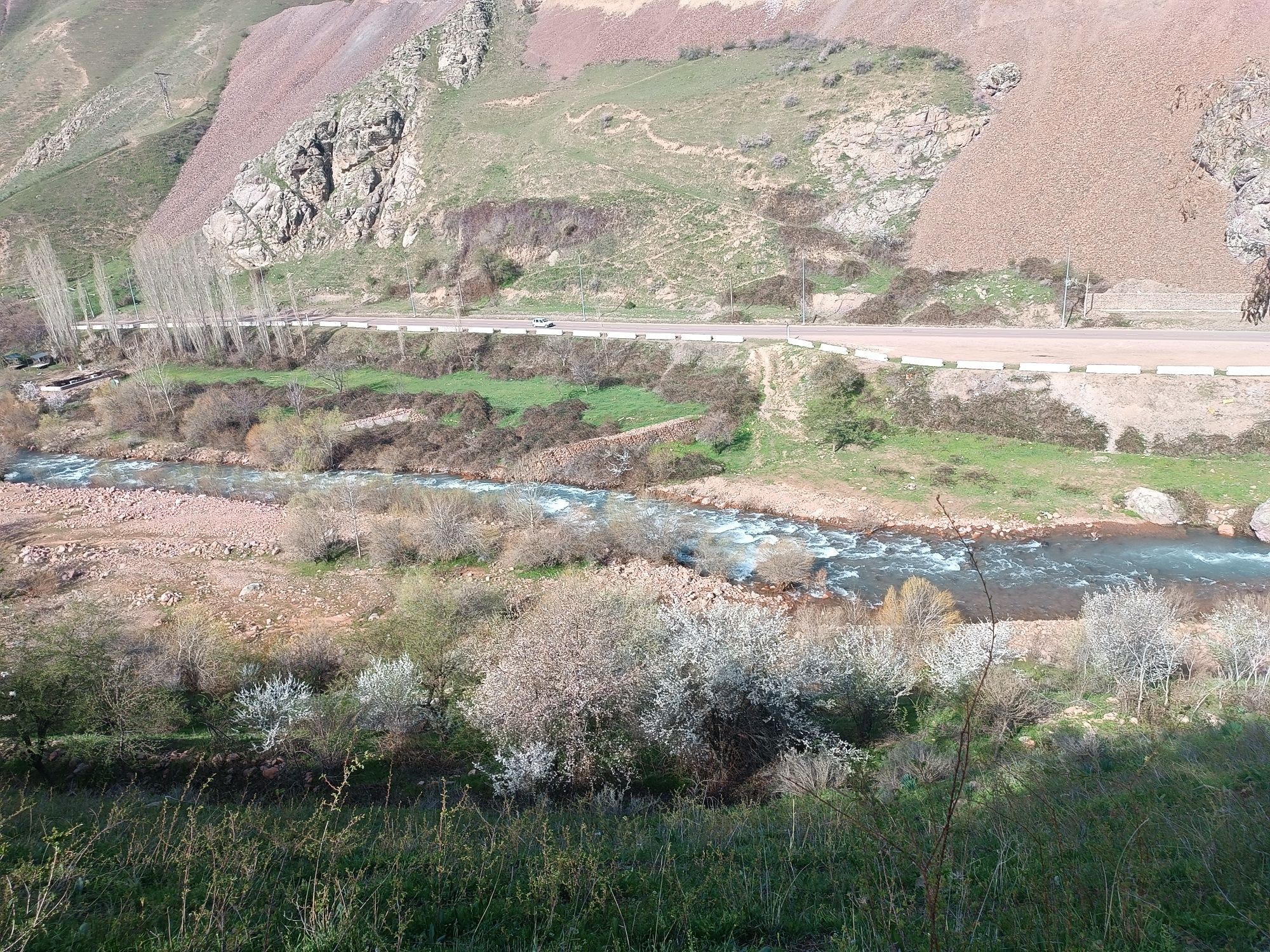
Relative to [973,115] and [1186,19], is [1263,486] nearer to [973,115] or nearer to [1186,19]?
[973,115]

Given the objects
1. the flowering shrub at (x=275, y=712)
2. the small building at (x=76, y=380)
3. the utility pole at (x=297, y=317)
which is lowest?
the flowering shrub at (x=275, y=712)

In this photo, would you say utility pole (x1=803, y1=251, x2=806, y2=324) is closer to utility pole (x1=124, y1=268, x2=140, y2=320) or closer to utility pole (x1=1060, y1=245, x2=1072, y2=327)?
utility pole (x1=1060, y1=245, x2=1072, y2=327)

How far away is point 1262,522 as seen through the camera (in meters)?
23.3

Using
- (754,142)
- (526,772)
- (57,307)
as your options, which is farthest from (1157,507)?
(57,307)

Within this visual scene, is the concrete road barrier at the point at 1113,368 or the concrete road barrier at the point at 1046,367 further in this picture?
the concrete road barrier at the point at 1046,367

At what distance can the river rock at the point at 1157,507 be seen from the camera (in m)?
24.7

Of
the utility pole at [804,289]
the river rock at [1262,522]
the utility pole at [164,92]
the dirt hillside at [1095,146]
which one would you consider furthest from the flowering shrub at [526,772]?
the utility pole at [164,92]

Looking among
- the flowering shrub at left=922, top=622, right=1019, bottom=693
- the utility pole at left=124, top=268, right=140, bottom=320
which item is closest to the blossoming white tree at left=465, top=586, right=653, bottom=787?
the flowering shrub at left=922, top=622, right=1019, bottom=693

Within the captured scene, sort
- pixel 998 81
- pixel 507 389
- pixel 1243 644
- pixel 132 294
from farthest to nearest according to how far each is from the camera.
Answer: pixel 132 294
pixel 998 81
pixel 507 389
pixel 1243 644

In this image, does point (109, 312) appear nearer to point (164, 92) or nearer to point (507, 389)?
point (507, 389)

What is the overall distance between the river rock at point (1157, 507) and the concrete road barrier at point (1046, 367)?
7759 millimetres

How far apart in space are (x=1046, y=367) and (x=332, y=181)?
7157 centimetres

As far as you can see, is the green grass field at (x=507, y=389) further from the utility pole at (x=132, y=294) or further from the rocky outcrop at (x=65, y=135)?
the rocky outcrop at (x=65, y=135)

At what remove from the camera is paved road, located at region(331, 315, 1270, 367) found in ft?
105
